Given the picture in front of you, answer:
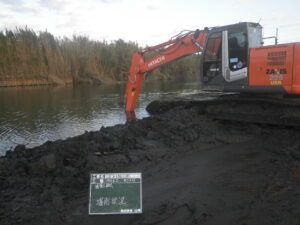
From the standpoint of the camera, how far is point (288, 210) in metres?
2.73

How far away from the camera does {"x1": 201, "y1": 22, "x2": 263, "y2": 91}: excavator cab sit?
6505 mm

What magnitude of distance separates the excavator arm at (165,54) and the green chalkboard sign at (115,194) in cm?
629

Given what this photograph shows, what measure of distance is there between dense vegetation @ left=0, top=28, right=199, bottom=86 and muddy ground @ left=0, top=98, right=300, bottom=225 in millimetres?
22807

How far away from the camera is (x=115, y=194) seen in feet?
8.72

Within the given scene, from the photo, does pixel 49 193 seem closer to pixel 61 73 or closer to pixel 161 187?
pixel 161 187

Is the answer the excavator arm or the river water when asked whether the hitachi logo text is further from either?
the river water

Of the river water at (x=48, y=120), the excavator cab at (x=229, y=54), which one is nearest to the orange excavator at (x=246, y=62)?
the excavator cab at (x=229, y=54)

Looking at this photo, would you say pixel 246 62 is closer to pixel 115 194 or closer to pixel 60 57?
pixel 115 194

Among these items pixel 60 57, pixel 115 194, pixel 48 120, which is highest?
pixel 60 57

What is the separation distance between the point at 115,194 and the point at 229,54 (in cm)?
527

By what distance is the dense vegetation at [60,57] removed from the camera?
24.9 meters

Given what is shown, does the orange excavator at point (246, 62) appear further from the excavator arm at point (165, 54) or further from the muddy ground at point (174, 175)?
the muddy ground at point (174, 175)

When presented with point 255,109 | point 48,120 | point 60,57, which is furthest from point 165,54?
point 60,57

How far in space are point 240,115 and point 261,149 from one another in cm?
181
